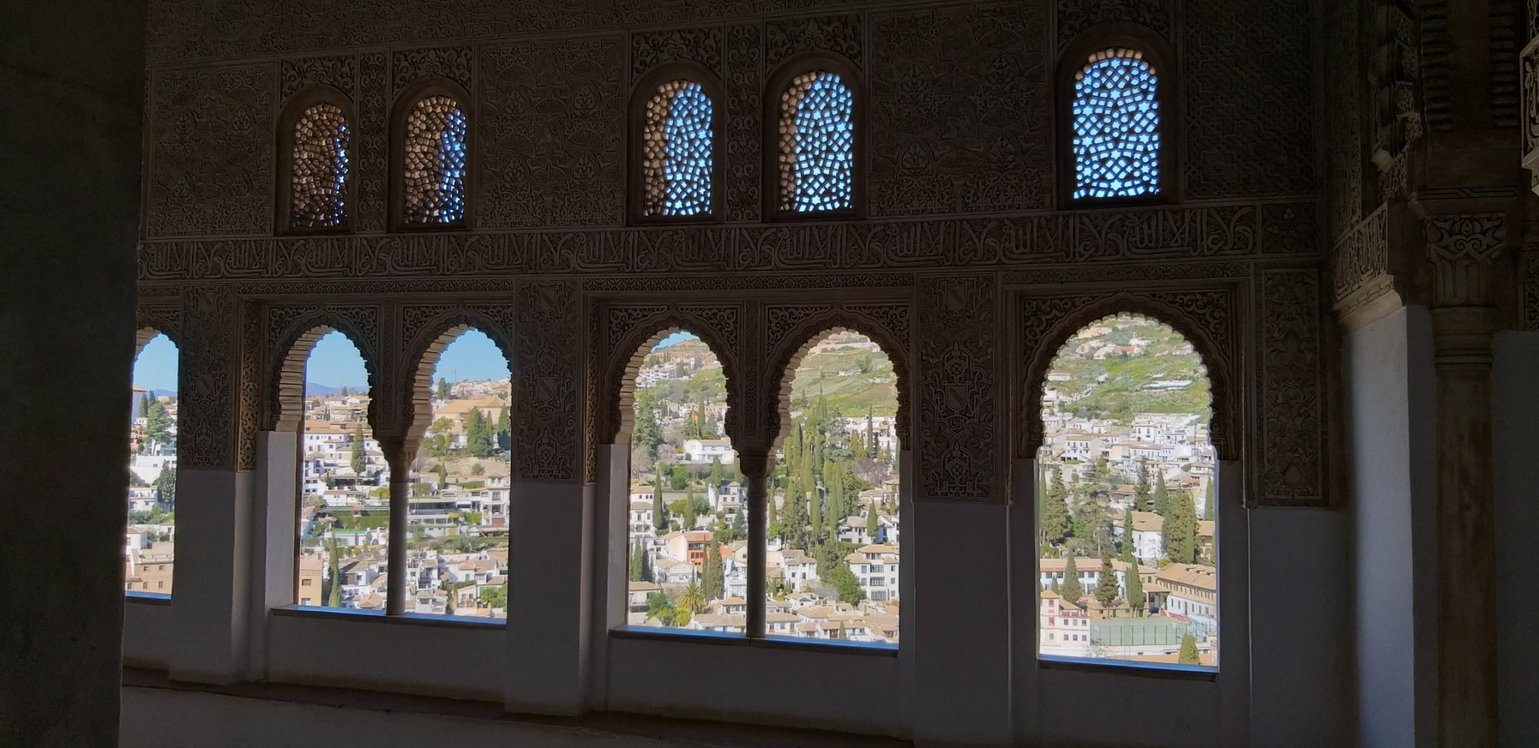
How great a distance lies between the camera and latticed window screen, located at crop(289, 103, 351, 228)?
7.27 metres

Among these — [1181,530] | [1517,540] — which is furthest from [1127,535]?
[1517,540]

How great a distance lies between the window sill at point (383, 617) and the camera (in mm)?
6875

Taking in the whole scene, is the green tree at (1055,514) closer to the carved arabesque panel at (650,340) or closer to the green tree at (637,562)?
the carved arabesque panel at (650,340)

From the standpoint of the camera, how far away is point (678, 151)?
6.61 m

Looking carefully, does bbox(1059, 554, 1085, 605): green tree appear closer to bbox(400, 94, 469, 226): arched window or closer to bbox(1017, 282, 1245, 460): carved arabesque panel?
bbox(1017, 282, 1245, 460): carved arabesque panel

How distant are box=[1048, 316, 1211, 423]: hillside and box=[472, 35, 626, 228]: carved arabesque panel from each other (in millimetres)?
2806

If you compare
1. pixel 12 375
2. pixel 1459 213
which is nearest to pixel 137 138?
pixel 12 375

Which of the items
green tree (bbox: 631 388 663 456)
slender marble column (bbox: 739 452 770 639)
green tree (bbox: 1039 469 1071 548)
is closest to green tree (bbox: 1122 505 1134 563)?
green tree (bbox: 1039 469 1071 548)

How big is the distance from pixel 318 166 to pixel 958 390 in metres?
4.48

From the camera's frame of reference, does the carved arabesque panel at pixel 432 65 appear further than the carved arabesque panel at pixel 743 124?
Yes

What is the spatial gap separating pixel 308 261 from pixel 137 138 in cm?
605

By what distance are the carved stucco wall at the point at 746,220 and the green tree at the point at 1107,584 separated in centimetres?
69

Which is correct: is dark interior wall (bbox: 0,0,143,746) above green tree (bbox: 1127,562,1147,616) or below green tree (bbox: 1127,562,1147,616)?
above

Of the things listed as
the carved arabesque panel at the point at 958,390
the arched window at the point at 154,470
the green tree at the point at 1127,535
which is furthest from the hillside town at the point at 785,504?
the arched window at the point at 154,470
